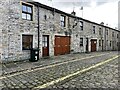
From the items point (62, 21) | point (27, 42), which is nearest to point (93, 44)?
point (62, 21)

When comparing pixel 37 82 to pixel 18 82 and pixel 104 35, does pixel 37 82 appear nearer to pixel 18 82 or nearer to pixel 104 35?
pixel 18 82

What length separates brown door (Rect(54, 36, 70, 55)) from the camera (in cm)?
1706

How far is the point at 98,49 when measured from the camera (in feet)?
90.6

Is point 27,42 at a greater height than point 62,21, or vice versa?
point 62,21

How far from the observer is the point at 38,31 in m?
14.3

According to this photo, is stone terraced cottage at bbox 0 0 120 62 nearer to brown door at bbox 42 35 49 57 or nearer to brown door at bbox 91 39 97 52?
brown door at bbox 42 35 49 57

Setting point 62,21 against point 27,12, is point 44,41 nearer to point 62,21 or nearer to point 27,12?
point 27,12

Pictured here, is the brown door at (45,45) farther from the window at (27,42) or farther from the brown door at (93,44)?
the brown door at (93,44)

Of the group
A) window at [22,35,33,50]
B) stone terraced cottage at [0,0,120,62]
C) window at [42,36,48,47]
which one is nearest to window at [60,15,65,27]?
stone terraced cottage at [0,0,120,62]

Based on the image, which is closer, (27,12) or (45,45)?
(27,12)

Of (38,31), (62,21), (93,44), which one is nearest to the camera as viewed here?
(38,31)

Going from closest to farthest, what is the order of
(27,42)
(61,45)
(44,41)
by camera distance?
(27,42)
(44,41)
(61,45)

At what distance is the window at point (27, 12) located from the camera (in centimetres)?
1302

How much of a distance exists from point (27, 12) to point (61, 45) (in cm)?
619
